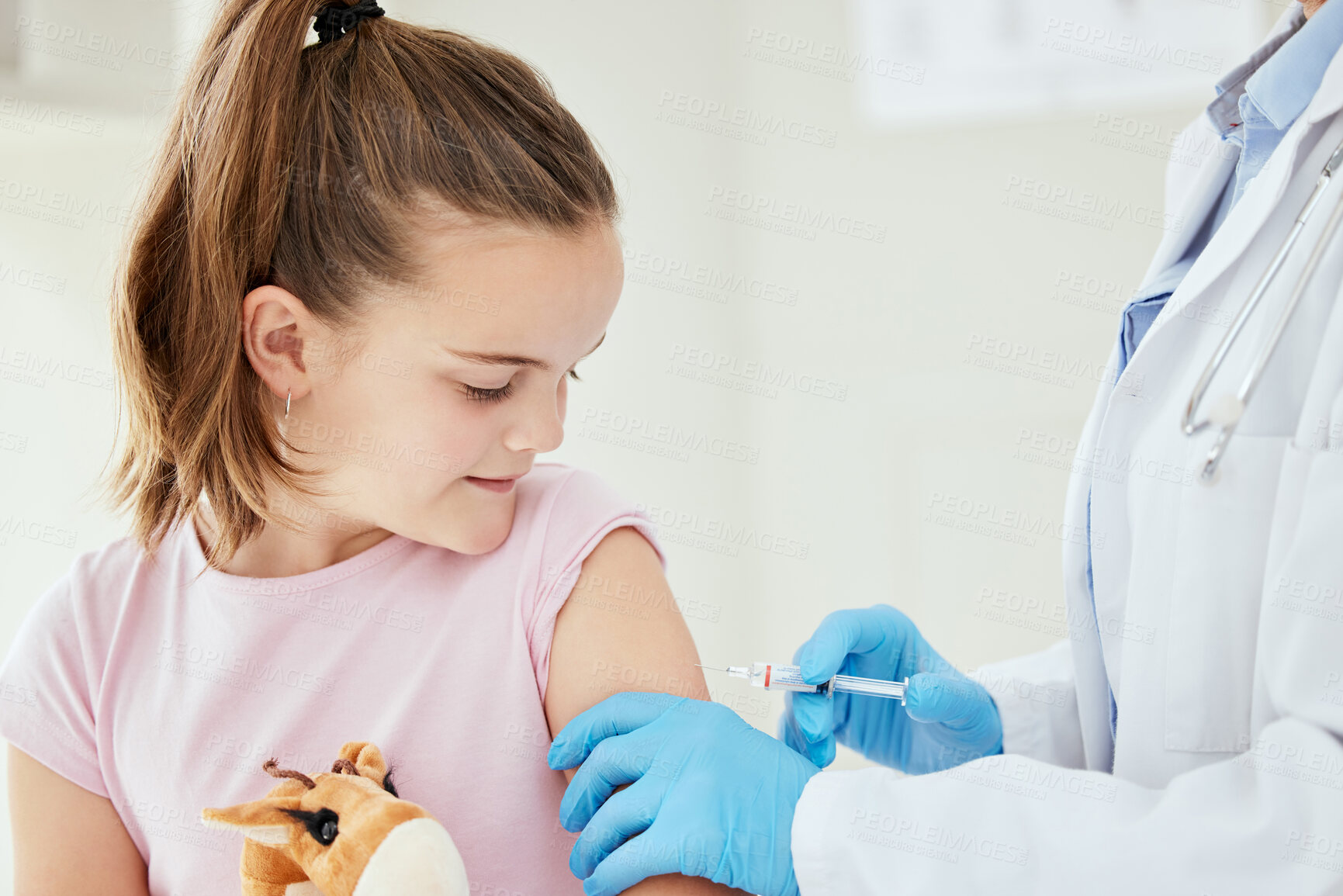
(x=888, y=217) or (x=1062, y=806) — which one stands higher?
(x=888, y=217)

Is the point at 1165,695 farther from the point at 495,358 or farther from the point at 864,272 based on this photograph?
the point at 864,272

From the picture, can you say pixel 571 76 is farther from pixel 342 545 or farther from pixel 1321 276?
pixel 1321 276

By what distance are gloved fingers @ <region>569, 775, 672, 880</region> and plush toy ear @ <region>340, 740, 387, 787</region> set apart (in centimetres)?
21

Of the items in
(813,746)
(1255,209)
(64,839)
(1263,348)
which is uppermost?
(1255,209)

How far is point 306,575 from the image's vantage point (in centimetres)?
110

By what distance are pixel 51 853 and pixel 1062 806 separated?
1.06 meters

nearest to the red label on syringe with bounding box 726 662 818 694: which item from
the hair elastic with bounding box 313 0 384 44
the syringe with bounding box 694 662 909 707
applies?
the syringe with bounding box 694 662 909 707

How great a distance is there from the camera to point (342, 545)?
1.16 m

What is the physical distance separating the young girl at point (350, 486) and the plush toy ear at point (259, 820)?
0.64 feet

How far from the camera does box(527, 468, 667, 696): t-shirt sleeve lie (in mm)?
1046

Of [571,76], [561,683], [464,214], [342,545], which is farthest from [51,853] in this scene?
[571,76]

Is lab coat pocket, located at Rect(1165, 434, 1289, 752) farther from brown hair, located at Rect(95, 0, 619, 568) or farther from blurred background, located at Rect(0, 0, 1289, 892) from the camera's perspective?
blurred background, located at Rect(0, 0, 1289, 892)

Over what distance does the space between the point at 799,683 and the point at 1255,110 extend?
0.86 meters

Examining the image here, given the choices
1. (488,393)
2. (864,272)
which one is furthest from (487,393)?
(864,272)
